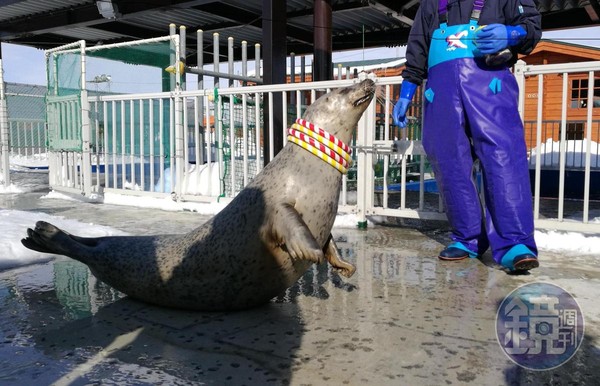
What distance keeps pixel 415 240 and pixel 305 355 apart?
2734mm

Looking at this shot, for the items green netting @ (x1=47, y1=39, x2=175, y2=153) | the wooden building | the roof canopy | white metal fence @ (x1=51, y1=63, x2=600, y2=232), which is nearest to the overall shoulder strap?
white metal fence @ (x1=51, y1=63, x2=600, y2=232)

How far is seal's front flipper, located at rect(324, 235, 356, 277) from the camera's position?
2.34m

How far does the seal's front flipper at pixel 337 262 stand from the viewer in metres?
2.34

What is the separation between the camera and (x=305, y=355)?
203 centimetres

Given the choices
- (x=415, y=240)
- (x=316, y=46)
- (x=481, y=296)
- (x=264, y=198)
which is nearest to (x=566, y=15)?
(x=316, y=46)

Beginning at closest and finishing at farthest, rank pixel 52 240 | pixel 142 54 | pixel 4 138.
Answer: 1. pixel 52 240
2. pixel 142 54
3. pixel 4 138

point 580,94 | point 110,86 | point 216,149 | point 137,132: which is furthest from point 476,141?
point 580,94

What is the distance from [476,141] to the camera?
3537 millimetres

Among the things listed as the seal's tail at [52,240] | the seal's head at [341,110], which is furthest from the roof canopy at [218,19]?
the seal's tail at [52,240]

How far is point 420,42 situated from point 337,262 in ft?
7.05

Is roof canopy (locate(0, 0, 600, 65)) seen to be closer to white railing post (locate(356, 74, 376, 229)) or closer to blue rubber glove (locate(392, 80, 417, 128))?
white railing post (locate(356, 74, 376, 229))

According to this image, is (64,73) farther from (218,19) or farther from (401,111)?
(218,19)

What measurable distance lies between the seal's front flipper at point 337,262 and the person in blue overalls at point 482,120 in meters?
1.32

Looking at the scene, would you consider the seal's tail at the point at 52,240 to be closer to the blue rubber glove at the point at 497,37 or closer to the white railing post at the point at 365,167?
the blue rubber glove at the point at 497,37
